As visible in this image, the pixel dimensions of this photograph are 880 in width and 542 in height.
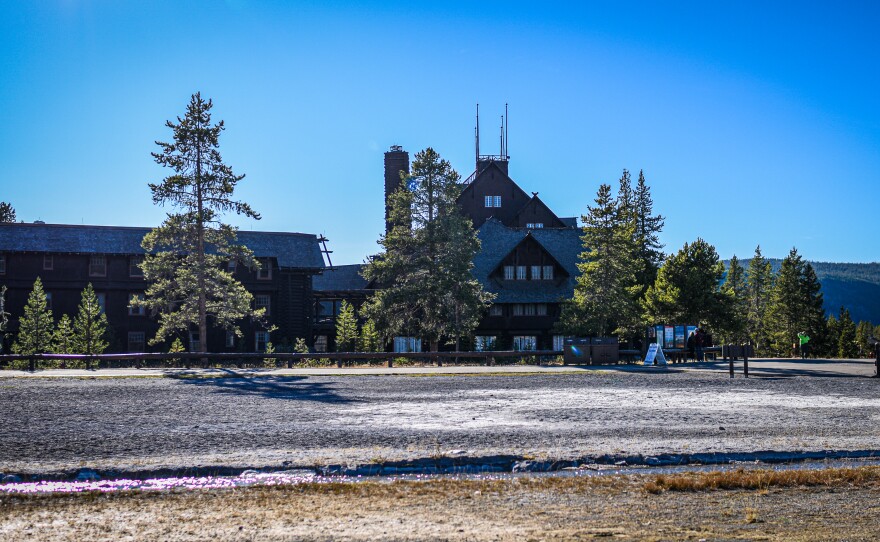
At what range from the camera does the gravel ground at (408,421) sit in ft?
44.8

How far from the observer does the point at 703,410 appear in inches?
773

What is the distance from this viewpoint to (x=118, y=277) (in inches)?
2303

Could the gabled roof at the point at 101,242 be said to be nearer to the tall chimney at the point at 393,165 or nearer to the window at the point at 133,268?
the window at the point at 133,268

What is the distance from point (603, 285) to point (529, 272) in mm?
8743

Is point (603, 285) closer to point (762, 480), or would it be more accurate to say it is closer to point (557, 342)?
point (557, 342)

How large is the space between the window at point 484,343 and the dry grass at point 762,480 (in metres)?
44.3

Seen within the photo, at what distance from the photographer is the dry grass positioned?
11039 mm

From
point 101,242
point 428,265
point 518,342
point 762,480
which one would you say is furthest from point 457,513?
point 101,242

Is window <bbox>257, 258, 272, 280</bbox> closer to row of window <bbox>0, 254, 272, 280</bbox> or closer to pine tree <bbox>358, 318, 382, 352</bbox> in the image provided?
row of window <bbox>0, 254, 272, 280</bbox>

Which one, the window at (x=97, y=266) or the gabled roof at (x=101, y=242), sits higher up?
the gabled roof at (x=101, y=242)

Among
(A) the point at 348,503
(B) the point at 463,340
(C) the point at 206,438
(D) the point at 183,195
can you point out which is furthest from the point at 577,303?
(A) the point at 348,503

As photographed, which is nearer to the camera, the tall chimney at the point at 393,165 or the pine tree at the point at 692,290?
the pine tree at the point at 692,290

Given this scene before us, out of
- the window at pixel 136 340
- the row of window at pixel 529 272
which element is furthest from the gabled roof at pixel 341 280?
the window at pixel 136 340

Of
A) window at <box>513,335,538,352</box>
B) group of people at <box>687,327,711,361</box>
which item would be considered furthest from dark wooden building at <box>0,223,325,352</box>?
group of people at <box>687,327,711,361</box>
